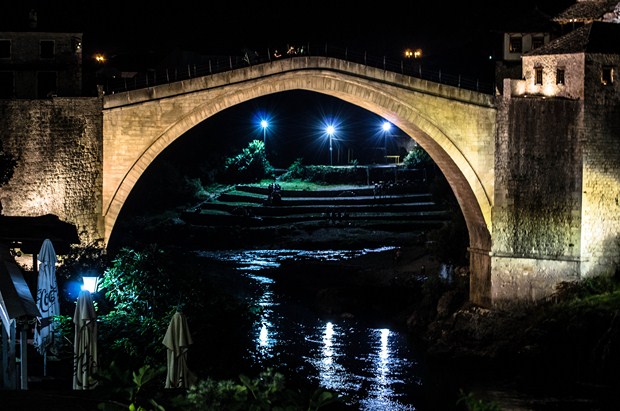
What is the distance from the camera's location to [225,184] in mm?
65375

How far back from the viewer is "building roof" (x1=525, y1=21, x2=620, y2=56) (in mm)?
31141

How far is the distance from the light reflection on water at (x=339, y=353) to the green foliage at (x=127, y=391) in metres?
13.5

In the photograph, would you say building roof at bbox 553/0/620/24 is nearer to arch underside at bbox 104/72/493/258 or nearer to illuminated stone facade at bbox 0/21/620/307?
illuminated stone facade at bbox 0/21/620/307

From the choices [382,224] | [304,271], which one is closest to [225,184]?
[382,224]

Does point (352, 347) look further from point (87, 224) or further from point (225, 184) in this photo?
point (225, 184)

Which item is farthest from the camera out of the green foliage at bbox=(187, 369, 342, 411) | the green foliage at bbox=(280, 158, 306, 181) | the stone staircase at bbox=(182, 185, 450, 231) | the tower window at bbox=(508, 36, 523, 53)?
the green foliage at bbox=(280, 158, 306, 181)

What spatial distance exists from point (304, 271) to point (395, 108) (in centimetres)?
1412

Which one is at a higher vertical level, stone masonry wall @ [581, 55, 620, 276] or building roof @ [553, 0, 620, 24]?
building roof @ [553, 0, 620, 24]

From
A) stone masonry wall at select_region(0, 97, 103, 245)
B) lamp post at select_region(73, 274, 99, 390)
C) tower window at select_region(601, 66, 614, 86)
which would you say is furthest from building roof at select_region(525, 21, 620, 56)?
lamp post at select_region(73, 274, 99, 390)

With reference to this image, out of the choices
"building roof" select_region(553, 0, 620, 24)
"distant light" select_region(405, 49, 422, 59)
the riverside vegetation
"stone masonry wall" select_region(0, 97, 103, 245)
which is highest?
"distant light" select_region(405, 49, 422, 59)

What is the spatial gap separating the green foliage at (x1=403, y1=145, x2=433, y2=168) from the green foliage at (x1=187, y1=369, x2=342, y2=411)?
48.8 meters

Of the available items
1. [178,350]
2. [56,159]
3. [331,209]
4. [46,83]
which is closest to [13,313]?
[178,350]

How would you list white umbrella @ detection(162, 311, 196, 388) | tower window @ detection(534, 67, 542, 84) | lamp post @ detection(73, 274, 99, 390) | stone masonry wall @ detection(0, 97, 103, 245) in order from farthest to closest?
1. tower window @ detection(534, 67, 542, 84)
2. stone masonry wall @ detection(0, 97, 103, 245)
3. lamp post @ detection(73, 274, 99, 390)
4. white umbrella @ detection(162, 311, 196, 388)

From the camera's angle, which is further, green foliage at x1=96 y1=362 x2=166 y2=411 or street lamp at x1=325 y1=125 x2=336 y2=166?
street lamp at x1=325 y1=125 x2=336 y2=166
